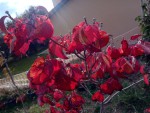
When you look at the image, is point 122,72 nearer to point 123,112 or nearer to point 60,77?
point 60,77

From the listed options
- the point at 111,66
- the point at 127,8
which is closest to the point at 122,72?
the point at 111,66

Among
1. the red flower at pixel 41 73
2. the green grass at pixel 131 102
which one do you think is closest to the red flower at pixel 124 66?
the red flower at pixel 41 73

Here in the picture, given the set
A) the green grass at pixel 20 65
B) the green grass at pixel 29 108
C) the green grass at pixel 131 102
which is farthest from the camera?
the green grass at pixel 20 65

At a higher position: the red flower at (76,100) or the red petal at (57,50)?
the red petal at (57,50)

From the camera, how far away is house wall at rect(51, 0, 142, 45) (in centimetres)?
945

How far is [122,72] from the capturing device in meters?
1.42

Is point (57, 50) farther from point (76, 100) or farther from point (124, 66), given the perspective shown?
point (76, 100)

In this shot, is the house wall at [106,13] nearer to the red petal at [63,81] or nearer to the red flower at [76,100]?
the red flower at [76,100]

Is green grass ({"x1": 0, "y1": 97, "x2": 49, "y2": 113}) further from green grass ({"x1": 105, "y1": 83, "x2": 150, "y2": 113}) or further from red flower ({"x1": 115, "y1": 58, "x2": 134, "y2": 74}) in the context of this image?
red flower ({"x1": 115, "y1": 58, "x2": 134, "y2": 74})

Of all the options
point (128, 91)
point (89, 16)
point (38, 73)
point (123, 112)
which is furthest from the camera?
point (89, 16)

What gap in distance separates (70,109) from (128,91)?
2327mm

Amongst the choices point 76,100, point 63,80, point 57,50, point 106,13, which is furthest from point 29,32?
point 106,13

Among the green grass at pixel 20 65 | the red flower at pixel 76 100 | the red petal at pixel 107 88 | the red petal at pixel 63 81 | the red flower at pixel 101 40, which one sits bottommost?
the green grass at pixel 20 65

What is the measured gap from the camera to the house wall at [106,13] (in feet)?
31.0
